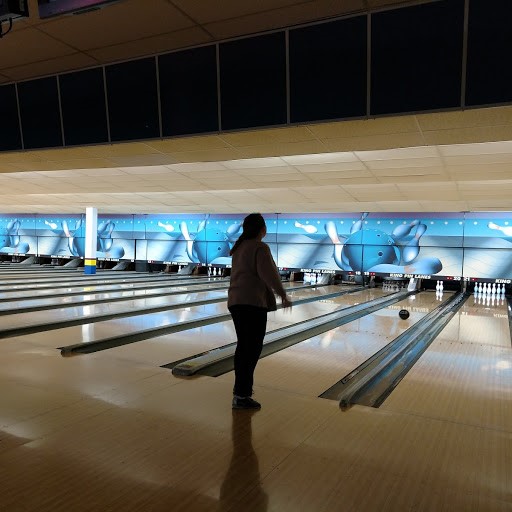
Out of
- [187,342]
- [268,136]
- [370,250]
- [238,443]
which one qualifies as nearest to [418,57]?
[268,136]

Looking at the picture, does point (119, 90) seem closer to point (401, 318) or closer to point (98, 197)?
point (401, 318)

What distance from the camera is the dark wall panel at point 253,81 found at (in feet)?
13.8

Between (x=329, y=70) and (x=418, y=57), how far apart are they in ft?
2.39

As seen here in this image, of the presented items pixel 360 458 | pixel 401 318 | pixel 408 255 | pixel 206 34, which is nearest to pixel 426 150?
pixel 401 318

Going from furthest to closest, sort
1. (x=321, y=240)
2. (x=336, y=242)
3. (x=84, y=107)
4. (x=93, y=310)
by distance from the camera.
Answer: (x=321, y=240)
(x=336, y=242)
(x=93, y=310)
(x=84, y=107)

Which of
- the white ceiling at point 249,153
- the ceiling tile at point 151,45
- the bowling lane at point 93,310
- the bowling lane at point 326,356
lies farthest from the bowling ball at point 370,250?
the ceiling tile at point 151,45

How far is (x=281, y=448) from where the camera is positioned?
2.34 metres

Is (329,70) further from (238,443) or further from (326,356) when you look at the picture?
(238,443)

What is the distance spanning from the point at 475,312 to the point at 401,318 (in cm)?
229

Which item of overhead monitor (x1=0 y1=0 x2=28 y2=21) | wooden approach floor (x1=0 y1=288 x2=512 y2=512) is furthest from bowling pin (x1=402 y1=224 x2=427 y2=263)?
overhead monitor (x1=0 y1=0 x2=28 y2=21)

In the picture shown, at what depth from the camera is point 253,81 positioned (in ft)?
14.6

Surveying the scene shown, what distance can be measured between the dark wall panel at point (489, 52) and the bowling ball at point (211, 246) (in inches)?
505

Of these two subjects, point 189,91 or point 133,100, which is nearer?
point 189,91

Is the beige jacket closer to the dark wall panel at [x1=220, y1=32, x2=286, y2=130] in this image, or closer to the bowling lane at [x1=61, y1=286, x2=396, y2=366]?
the bowling lane at [x1=61, y1=286, x2=396, y2=366]
